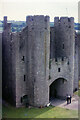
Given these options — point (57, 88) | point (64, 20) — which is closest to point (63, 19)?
point (64, 20)

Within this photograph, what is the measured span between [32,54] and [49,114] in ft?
29.8

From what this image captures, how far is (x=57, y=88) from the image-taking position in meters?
39.3

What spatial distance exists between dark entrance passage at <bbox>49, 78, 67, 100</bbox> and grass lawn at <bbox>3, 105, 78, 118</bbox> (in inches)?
207

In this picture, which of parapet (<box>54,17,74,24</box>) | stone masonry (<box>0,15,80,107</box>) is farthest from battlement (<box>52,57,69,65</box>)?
parapet (<box>54,17,74,24</box>)

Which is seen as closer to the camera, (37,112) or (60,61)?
(37,112)

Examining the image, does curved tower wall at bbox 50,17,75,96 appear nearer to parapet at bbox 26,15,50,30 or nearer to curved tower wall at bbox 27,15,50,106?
curved tower wall at bbox 27,15,50,106

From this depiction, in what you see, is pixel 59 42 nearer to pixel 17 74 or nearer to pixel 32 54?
pixel 32 54

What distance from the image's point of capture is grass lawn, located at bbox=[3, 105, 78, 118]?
3088cm

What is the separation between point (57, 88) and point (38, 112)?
328 inches

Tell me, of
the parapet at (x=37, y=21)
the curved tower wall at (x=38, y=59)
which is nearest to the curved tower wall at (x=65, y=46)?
the curved tower wall at (x=38, y=59)

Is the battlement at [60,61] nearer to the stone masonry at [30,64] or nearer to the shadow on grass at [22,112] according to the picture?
the stone masonry at [30,64]

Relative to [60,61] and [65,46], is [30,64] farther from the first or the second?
[65,46]

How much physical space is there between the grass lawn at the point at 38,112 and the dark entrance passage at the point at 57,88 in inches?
207

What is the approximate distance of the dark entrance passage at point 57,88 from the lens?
127 feet
